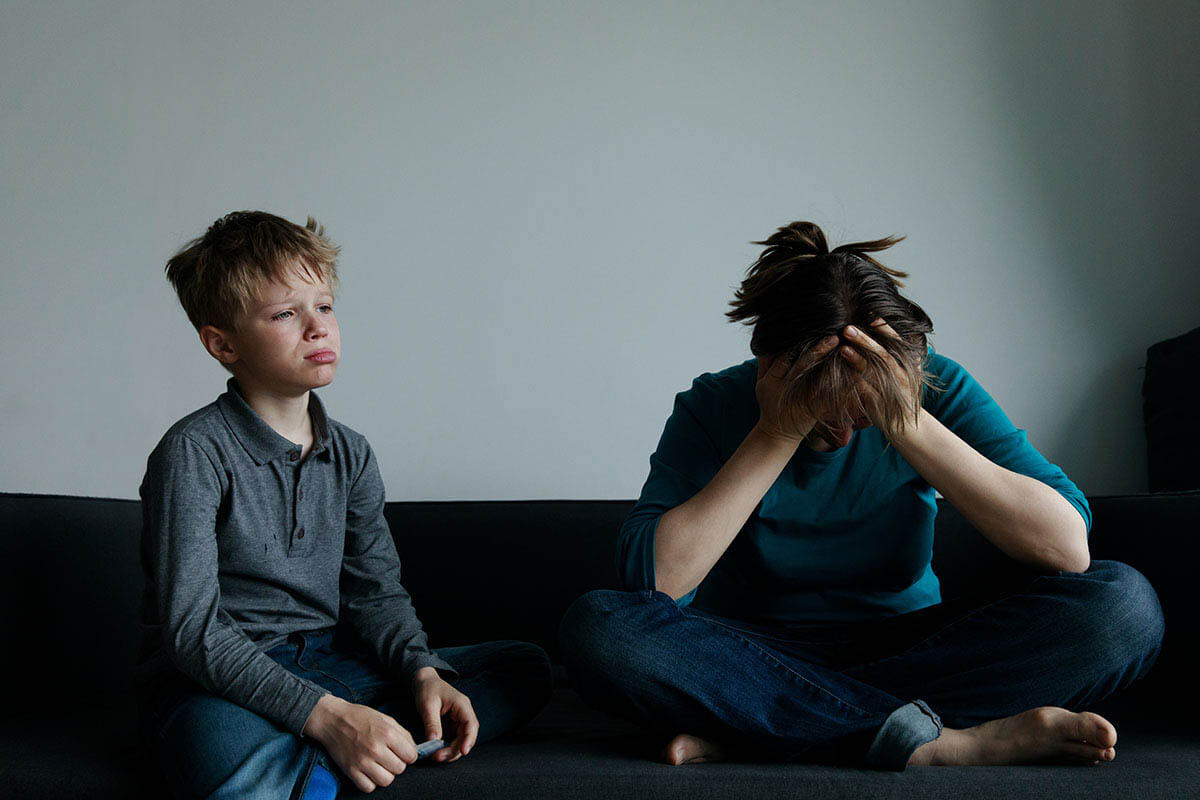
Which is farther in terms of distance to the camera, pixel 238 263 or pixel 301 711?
pixel 238 263

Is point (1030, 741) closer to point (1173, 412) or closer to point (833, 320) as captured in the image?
point (833, 320)

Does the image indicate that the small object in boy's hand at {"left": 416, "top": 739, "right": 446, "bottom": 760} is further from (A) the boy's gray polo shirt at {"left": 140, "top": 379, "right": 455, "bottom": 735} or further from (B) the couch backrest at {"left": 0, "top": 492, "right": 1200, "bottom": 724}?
(B) the couch backrest at {"left": 0, "top": 492, "right": 1200, "bottom": 724}

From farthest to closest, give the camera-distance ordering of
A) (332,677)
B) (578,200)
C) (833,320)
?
(578,200) → (332,677) → (833,320)

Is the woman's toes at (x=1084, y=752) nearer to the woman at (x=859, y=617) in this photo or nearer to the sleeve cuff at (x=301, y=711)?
the woman at (x=859, y=617)

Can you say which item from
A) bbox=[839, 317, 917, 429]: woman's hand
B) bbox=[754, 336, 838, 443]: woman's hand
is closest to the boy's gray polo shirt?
bbox=[754, 336, 838, 443]: woman's hand

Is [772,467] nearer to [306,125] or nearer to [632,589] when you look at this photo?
[632,589]

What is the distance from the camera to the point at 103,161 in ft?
6.45

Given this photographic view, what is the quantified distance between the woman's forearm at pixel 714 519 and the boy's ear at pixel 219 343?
597mm

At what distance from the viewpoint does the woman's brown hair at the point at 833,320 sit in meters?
1.09

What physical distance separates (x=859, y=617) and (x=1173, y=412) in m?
0.91

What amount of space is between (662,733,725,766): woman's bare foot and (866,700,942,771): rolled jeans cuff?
0.54 feet

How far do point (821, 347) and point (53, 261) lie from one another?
62.4 inches

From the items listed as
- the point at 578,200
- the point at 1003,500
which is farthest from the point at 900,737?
the point at 578,200

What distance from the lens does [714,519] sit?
1154mm
